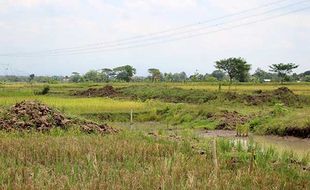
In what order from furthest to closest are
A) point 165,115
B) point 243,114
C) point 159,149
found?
point 165,115, point 243,114, point 159,149

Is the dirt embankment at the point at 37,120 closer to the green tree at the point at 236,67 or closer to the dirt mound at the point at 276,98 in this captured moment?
the dirt mound at the point at 276,98

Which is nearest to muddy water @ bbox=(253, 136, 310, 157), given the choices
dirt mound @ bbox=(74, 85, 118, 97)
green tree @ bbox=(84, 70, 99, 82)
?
dirt mound @ bbox=(74, 85, 118, 97)

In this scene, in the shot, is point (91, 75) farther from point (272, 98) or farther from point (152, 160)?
point (152, 160)

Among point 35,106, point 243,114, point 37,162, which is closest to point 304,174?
point 37,162

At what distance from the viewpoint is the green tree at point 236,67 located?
59.0 metres

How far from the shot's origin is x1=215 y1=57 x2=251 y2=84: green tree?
58969mm

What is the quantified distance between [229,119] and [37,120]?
9.21 meters

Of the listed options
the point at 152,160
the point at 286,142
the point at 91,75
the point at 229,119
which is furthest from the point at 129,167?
the point at 91,75

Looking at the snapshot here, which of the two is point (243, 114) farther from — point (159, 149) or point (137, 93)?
point (137, 93)

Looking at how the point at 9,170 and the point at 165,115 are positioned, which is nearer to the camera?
the point at 9,170

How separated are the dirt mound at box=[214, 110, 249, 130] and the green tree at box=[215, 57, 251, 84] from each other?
38064 mm

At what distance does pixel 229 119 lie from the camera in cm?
2064

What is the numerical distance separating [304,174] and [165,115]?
15474mm

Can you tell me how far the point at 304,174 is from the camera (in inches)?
347
